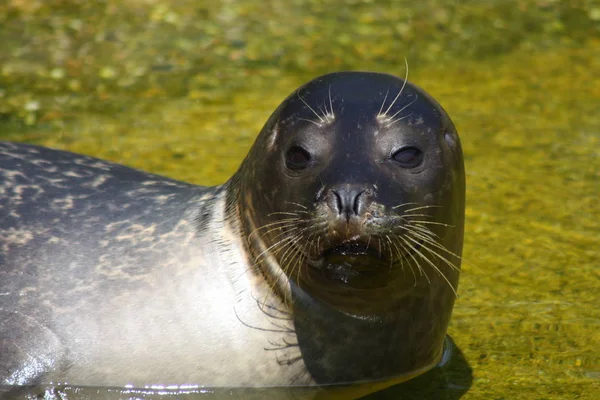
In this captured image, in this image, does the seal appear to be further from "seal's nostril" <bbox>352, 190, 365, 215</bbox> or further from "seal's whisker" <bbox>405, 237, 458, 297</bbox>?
"seal's nostril" <bbox>352, 190, 365, 215</bbox>

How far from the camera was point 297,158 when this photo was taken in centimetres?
453

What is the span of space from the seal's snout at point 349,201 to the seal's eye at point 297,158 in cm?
35

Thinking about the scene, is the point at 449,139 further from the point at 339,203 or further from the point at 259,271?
the point at 259,271

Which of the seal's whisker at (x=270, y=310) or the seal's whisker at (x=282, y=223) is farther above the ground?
the seal's whisker at (x=282, y=223)

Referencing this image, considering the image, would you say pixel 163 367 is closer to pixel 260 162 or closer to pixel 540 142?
pixel 260 162

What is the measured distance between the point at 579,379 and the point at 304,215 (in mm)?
1650

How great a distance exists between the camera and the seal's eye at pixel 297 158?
448 centimetres

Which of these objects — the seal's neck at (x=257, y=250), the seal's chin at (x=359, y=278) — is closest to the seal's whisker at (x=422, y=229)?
the seal's chin at (x=359, y=278)

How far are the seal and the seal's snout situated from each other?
141mm

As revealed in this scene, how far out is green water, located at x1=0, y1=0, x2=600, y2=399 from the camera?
220 inches

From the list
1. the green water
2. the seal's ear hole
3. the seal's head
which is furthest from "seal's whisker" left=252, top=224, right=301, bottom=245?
the green water

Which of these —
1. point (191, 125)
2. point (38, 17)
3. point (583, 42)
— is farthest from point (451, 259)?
point (38, 17)

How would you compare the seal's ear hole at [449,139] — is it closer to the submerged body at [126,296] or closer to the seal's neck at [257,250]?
the seal's neck at [257,250]

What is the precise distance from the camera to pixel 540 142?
7.71 m
